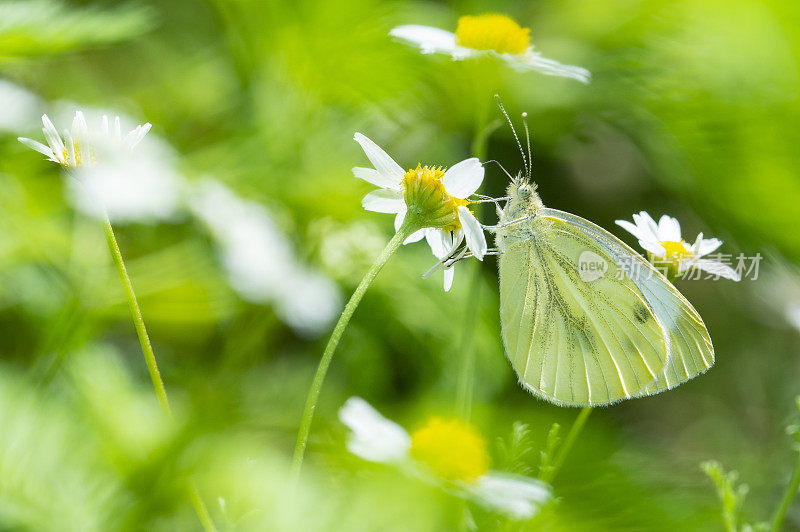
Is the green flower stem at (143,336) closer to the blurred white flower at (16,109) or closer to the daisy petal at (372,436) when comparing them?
the daisy petal at (372,436)

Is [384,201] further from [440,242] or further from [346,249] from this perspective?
[346,249]

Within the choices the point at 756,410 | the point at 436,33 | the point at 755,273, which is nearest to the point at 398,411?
the point at 436,33

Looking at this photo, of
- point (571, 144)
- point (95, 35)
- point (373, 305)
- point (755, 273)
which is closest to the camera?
point (95, 35)

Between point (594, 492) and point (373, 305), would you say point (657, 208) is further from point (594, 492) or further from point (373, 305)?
point (594, 492)

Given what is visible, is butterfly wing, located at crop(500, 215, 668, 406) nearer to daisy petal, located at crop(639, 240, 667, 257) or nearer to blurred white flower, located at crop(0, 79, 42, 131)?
daisy petal, located at crop(639, 240, 667, 257)

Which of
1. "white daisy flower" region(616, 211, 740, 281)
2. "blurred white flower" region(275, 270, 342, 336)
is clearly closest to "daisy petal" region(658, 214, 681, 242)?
"white daisy flower" region(616, 211, 740, 281)
